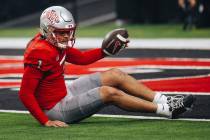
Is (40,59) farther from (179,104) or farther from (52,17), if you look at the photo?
(179,104)

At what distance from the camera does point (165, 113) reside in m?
8.77

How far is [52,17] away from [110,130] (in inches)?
51.6

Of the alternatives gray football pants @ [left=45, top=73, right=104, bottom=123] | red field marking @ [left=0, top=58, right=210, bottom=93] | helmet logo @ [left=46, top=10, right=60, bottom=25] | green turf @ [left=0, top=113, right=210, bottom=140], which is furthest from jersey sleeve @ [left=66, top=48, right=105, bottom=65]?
red field marking @ [left=0, top=58, right=210, bottom=93]

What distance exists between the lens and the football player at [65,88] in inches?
331

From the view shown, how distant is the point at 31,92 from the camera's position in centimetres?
836

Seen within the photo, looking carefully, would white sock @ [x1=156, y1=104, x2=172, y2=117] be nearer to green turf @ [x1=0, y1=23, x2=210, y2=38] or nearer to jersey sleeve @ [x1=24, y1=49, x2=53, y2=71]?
jersey sleeve @ [x1=24, y1=49, x2=53, y2=71]

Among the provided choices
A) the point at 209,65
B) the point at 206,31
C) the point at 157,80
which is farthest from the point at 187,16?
the point at 157,80

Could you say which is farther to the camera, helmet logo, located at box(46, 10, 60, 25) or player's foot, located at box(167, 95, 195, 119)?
player's foot, located at box(167, 95, 195, 119)

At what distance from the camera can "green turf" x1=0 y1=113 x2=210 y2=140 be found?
7832 mm

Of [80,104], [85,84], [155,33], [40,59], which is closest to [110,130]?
[80,104]

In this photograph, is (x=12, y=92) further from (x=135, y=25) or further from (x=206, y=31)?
(x=135, y=25)

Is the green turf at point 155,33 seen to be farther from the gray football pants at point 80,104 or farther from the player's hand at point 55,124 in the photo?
the player's hand at point 55,124

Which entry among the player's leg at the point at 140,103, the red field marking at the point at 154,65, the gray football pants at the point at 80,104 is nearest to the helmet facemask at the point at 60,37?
the gray football pants at the point at 80,104

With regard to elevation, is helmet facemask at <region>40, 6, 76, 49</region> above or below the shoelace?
above
